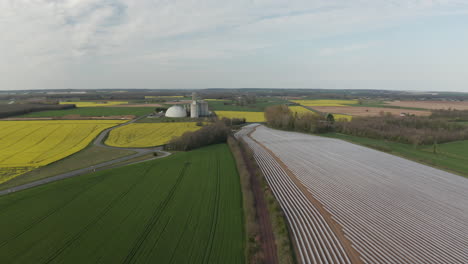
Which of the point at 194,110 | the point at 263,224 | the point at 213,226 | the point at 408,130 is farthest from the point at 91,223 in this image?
the point at 194,110

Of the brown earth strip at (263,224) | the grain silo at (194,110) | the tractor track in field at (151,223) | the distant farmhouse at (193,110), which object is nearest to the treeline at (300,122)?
the grain silo at (194,110)

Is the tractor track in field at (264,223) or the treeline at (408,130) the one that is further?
the treeline at (408,130)

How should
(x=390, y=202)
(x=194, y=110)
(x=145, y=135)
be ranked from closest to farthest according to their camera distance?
(x=390, y=202), (x=145, y=135), (x=194, y=110)

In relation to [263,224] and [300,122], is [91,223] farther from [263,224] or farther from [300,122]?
[300,122]

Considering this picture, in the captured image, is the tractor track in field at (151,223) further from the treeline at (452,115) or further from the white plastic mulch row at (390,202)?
the treeline at (452,115)

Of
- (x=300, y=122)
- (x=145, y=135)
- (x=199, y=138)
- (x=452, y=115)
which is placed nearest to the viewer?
(x=199, y=138)

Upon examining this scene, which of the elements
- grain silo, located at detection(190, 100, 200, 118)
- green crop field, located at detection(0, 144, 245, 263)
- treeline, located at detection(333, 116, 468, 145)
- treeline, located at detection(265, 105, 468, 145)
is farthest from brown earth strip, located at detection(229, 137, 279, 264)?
grain silo, located at detection(190, 100, 200, 118)

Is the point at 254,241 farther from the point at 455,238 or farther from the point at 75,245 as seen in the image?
the point at 455,238
